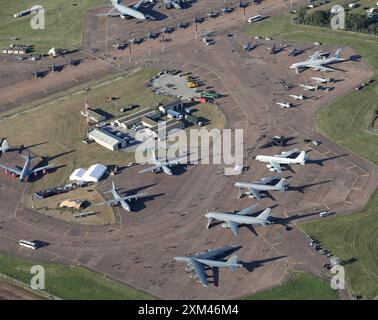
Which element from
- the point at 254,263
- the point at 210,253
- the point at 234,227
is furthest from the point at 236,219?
the point at 254,263

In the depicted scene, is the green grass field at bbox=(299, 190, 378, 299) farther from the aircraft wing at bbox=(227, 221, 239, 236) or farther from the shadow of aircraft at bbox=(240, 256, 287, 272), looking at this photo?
the aircraft wing at bbox=(227, 221, 239, 236)

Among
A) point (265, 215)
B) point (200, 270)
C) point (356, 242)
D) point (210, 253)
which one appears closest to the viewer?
point (200, 270)

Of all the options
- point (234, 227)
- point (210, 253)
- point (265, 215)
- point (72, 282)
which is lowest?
point (72, 282)

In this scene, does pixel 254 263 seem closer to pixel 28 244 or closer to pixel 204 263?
pixel 204 263

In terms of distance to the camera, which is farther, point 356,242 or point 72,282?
point 356,242

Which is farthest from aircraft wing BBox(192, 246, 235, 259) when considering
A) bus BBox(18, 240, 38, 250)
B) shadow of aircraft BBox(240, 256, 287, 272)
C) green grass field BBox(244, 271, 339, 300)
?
bus BBox(18, 240, 38, 250)
